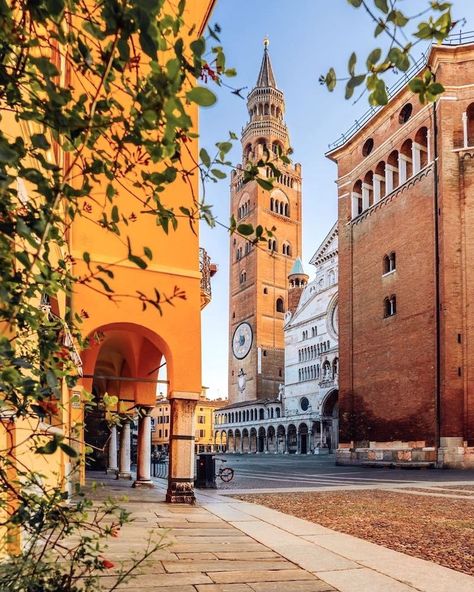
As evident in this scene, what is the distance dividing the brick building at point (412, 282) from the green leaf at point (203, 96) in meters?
25.8

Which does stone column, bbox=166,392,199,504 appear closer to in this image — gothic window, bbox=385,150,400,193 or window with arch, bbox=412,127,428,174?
window with arch, bbox=412,127,428,174

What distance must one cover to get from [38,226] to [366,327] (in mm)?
30955

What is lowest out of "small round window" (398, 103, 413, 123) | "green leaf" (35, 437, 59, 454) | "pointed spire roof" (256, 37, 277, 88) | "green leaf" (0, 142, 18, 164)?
"green leaf" (35, 437, 59, 454)

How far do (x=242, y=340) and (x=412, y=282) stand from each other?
170ft

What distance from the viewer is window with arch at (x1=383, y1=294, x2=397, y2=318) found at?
2941 cm

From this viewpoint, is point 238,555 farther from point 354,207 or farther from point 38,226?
point 354,207

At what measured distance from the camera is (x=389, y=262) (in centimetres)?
3038

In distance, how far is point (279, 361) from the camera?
75.4 metres

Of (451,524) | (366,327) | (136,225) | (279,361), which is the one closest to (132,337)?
(136,225)

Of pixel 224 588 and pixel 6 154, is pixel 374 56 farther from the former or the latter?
pixel 224 588

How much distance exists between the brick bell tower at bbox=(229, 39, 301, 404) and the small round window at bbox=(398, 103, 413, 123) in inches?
1616

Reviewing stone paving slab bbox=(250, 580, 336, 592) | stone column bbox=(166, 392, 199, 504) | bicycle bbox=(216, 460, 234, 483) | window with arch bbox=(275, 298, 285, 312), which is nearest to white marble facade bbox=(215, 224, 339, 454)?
window with arch bbox=(275, 298, 285, 312)

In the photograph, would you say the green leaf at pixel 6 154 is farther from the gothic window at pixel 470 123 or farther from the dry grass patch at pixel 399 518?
the gothic window at pixel 470 123

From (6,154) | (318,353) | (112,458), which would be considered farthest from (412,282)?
(318,353)
